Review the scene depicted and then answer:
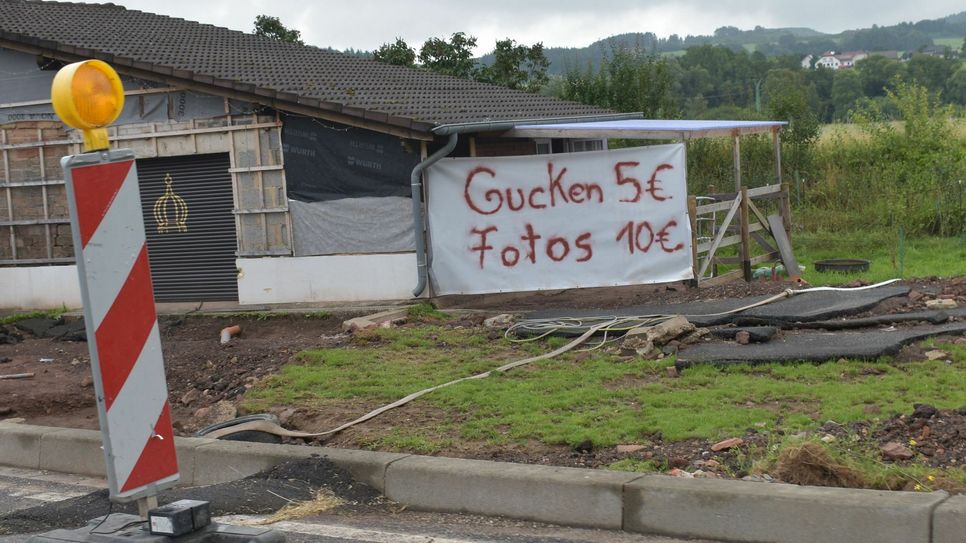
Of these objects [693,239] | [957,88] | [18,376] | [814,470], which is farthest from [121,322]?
[957,88]

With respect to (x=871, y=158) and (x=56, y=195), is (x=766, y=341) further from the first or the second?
(x=871, y=158)

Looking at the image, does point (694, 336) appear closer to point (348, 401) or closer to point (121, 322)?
point (348, 401)

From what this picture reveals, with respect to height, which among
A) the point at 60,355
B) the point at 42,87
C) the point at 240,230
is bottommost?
the point at 60,355

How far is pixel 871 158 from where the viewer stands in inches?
1043

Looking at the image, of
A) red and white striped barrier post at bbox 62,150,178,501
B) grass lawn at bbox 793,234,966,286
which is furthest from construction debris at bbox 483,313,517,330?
red and white striped barrier post at bbox 62,150,178,501

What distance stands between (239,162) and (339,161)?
165 cm

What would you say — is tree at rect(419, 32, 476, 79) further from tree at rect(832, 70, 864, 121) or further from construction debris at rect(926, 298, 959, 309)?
tree at rect(832, 70, 864, 121)

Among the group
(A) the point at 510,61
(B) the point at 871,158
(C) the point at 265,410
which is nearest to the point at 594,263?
(C) the point at 265,410

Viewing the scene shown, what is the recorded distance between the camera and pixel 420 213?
51.1ft

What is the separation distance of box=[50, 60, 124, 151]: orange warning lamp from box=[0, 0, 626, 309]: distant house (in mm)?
10659

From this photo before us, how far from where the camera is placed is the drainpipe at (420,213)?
15.4m

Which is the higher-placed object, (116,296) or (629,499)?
(116,296)

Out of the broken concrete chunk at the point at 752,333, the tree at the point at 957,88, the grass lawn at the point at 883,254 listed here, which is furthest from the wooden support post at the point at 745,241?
the tree at the point at 957,88

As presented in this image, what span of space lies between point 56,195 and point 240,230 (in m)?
3.69
